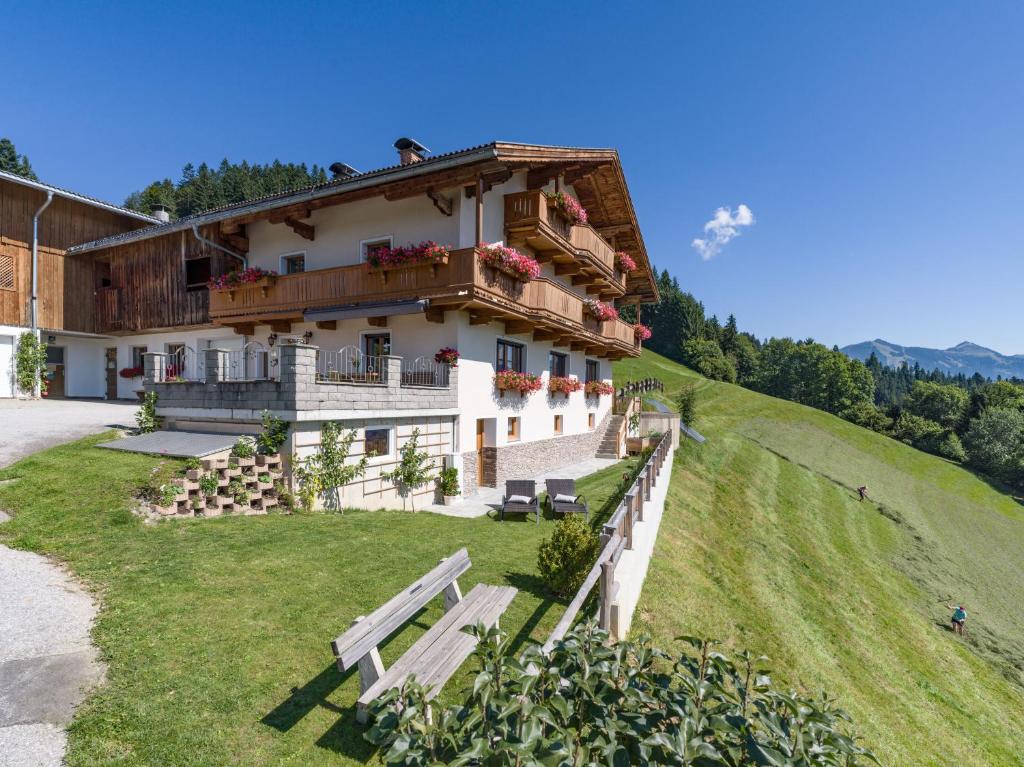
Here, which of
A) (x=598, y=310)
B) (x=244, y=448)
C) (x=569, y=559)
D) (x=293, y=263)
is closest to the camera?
(x=569, y=559)

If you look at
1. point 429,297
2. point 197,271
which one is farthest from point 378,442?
point 197,271

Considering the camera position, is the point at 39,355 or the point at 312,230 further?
the point at 39,355

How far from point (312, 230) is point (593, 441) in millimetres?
15643

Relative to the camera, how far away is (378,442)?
1184cm

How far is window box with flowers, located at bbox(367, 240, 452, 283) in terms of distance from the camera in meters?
13.0

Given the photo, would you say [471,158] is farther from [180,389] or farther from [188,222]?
[188,222]

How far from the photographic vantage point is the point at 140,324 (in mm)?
20906

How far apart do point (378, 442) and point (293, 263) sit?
31.5ft

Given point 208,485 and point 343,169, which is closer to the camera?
point 208,485

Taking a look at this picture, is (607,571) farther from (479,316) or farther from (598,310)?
(598,310)

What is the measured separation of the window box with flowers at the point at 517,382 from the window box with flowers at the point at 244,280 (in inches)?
329

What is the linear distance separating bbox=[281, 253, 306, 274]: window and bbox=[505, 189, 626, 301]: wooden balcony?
763 cm

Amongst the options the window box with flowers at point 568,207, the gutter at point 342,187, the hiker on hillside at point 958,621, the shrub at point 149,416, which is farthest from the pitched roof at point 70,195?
the hiker on hillside at point 958,621

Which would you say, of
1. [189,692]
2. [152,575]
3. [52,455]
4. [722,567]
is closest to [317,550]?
[152,575]
